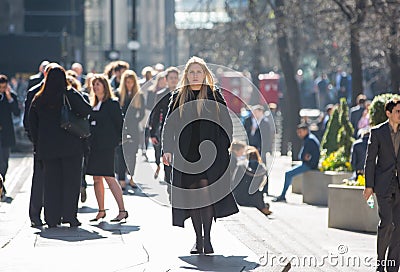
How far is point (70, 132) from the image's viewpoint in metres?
12.3

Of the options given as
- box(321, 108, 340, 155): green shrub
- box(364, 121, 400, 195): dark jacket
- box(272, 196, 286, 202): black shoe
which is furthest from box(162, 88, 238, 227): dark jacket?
box(321, 108, 340, 155): green shrub

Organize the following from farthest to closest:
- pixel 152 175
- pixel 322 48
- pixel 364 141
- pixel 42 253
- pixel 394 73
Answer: pixel 322 48 < pixel 394 73 < pixel 152 175 < pixel 364 141 < pixel 42 253

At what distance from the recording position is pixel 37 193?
12.8 meters

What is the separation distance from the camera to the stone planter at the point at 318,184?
19641mm

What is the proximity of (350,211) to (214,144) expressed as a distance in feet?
18.8

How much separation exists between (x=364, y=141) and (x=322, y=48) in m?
24.4

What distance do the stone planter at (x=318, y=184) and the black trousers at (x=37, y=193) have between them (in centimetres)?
785

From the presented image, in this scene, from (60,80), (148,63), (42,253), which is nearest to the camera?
(42,253)

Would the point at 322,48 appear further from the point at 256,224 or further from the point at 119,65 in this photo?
the point at 256,224

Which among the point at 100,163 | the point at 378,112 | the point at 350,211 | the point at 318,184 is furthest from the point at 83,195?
the point at 318,184

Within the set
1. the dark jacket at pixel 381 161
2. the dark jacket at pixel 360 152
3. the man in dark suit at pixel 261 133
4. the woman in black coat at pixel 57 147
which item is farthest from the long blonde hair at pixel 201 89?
the man in dark suit at pixel 261 133

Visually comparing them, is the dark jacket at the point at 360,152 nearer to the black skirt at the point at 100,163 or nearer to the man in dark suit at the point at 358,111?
the black skirt at the point at 100,163

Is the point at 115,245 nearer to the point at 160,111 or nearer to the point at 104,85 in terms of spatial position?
the point at 104,85

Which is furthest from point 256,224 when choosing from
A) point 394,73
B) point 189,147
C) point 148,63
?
point 148,63
